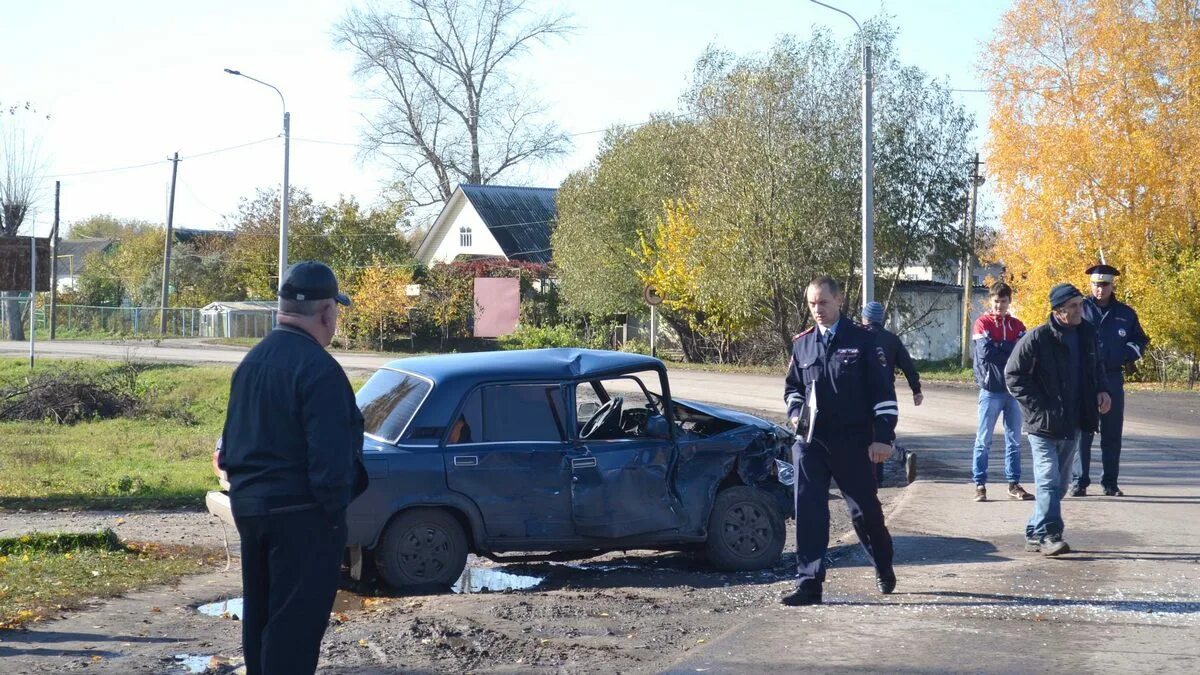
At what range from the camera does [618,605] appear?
737 centimetres

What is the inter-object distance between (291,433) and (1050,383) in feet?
18.5

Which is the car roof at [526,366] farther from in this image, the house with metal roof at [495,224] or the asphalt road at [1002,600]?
the house with metal roof at [495,224]

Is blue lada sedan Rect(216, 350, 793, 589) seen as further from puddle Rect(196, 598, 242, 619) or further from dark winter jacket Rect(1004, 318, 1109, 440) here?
dark winter jacket Rect(1004, 318, 1109, 440)

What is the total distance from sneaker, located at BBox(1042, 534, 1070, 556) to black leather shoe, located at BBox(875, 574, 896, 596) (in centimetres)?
159

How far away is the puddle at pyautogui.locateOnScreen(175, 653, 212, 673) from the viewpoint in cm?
611

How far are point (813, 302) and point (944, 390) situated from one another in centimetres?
2057

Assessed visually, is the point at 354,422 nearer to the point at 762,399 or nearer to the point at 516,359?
the point at 516,359

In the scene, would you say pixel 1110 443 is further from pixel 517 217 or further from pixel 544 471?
pixel 517 217

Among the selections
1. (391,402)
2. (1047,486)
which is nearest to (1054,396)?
(1047,486)

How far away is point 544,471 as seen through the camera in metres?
8.16

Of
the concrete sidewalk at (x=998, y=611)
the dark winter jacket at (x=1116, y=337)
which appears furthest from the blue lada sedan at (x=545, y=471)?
the dark winter jacket at (x=1116, y=337)

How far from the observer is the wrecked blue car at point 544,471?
791 cm

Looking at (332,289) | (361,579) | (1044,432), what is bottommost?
(361,579)

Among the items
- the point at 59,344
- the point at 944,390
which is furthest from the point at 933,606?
the point at 59,344
